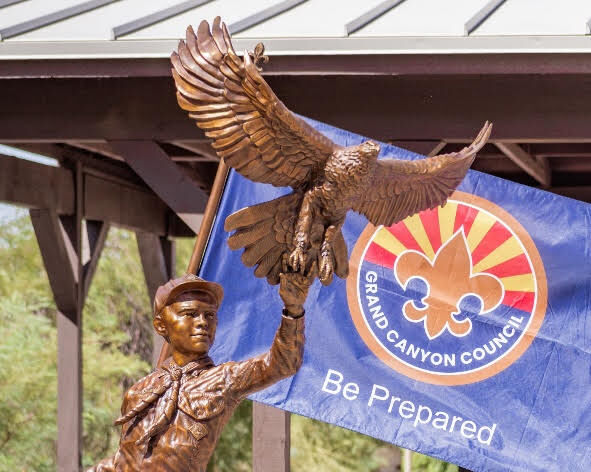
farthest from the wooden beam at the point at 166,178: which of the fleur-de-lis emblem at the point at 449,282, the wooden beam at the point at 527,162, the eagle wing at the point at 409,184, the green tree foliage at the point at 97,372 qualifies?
the green tree foliage at the point at 97,372

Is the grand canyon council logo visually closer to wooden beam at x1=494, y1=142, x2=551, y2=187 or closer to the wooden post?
wooden beam at x1=494, y1=142, x2=551, y2=187

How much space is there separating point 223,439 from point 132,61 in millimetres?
10537

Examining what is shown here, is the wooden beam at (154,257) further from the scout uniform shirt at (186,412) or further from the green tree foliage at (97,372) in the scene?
the scout uniform shirt at (186,412)

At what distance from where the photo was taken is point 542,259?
19.1 feet

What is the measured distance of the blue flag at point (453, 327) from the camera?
5.65 metres

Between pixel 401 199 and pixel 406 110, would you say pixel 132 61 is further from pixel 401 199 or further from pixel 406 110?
pixel 401 199

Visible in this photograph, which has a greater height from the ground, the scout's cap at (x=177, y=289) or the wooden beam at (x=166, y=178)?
the scout's cap at (x=177, y=289)

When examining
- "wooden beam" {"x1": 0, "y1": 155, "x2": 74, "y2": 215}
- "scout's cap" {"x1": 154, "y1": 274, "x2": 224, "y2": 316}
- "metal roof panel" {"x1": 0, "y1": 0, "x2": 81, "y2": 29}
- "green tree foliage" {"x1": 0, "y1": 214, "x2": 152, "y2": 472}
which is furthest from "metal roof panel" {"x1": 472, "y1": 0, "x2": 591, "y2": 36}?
"green tree foliage" {"x1": 0, "y1": 214, "x2": 152, "y2": 472}

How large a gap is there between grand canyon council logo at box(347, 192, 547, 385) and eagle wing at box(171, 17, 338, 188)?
2.33m

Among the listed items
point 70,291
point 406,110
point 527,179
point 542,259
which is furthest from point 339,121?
point 527,179

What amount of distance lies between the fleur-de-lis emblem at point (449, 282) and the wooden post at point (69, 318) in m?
3.15

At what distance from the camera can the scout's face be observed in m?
3.65

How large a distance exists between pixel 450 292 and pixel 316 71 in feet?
3.70

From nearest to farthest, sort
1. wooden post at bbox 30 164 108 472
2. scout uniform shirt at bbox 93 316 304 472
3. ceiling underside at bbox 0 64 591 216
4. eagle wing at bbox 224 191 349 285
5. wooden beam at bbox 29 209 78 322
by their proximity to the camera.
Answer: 1. eagle wing at bbox 224 191 349 285
2. scout uniform shirt at bbox 93 316 304 472
3. ceiling underside at bbox 0 64 591 216
4. wooden beam at bbox 29 209 78 322
5. wooden post at bbox 30 164 108 472
